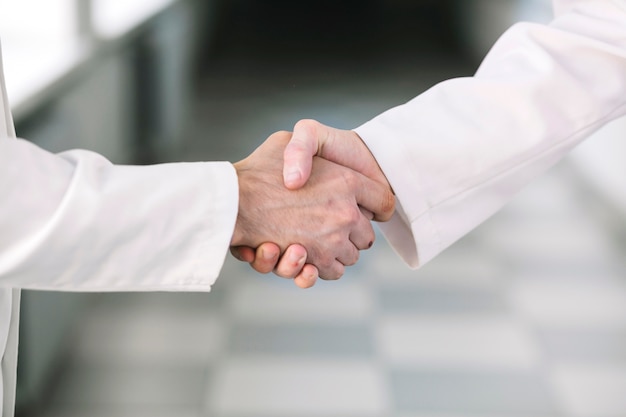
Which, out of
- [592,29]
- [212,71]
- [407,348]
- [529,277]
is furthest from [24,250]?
[212,71]

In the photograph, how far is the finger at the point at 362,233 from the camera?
1.37 metres

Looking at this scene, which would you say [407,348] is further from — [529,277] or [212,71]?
[212,71]

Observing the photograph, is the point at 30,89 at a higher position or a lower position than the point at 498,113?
lower

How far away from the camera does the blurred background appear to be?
7.86 feet

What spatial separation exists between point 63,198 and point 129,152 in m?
3.07

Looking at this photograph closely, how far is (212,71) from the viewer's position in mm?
6555

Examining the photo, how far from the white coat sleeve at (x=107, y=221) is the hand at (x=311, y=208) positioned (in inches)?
4.5

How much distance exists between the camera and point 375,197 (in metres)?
1.35

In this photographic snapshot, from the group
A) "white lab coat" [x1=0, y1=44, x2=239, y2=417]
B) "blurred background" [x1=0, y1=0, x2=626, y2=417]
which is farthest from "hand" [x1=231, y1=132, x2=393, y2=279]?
"blurred background" [x1=0, y1=0, x2=626, y2=417]

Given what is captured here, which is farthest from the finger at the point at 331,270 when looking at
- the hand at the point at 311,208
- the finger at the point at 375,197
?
the finger at the point at 375,197

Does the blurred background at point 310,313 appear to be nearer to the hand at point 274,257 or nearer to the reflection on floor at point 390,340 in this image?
the reflection on floor at point 390,340

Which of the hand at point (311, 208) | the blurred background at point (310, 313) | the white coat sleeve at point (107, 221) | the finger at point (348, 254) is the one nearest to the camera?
the white coat sleeve at point (107, 221)

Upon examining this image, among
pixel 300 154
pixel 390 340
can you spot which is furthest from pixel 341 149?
pixel 390 340

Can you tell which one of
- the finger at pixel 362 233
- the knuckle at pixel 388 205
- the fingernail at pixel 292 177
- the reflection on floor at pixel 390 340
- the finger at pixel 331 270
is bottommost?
the reflection on floor at pixel 390 340
